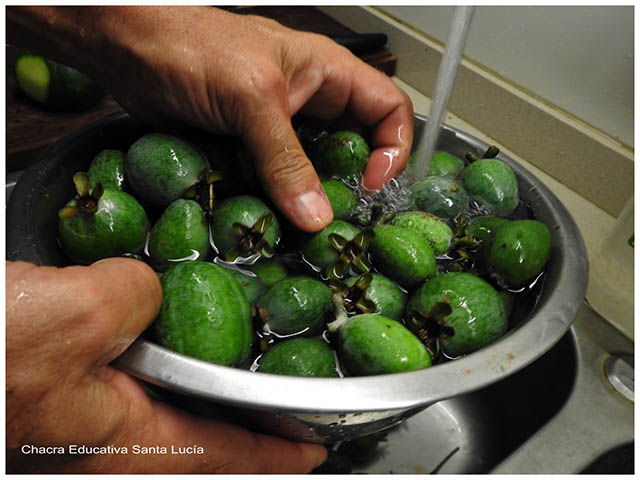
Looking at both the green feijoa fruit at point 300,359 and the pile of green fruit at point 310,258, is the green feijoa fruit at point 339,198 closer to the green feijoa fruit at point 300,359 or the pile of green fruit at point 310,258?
the pile of green fruit at point 310,258

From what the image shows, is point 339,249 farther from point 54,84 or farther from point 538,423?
point 54,84

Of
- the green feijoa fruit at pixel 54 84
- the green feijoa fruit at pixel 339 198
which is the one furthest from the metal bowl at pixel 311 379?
the green feijoa fruit at pixel 54 84

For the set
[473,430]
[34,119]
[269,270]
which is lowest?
[473,430]

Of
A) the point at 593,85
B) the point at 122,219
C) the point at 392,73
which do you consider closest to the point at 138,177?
the point at 122,219

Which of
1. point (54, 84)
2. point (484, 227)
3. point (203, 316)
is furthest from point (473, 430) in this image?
point (54, 84)

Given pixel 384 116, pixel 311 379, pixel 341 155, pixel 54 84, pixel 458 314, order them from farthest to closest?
pixel 54 84 < pixel 384 116 < pixel 341 155 < pixel 458 314 < pixel 311 379
